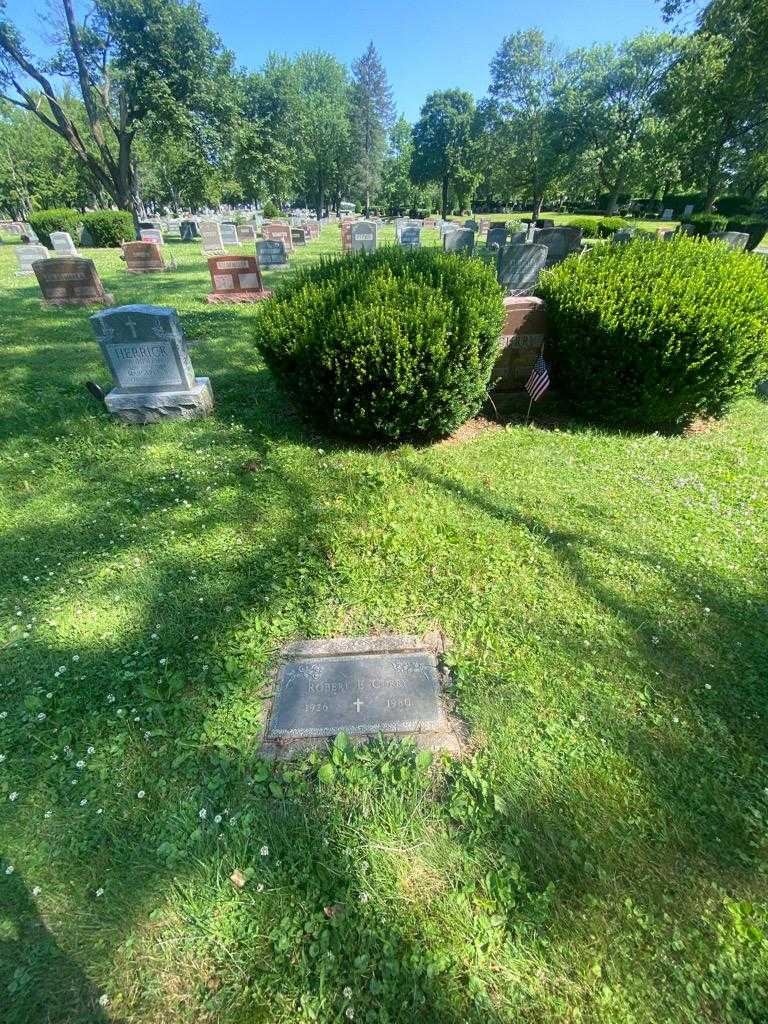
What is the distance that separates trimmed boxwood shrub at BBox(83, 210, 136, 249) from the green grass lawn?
25.9 meters

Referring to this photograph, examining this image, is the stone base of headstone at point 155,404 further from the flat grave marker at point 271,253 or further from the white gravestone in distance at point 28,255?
the white gravestone in distance at point 28,255

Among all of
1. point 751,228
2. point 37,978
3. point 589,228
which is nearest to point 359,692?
point 37,978

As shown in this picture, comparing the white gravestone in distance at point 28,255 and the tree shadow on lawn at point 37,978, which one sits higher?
the white gravestone in distance at point 28,255

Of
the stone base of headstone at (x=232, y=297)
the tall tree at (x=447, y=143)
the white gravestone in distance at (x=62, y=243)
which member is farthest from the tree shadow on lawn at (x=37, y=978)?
the tall tree at (x=447, y=143)

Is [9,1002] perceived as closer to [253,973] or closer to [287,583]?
[253,973]

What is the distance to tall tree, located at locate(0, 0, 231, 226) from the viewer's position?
71.2ft

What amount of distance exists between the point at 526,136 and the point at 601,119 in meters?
7.66

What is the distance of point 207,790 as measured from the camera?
2.02m

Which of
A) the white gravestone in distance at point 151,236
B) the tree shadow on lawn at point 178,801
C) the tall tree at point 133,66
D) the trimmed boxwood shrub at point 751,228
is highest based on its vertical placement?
the tall tree at point 133,66

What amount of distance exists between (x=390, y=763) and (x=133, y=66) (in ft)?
112

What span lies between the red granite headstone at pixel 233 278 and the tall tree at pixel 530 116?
38451 millimetres

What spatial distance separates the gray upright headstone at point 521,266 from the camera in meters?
9.55

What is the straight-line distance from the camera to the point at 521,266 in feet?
32.2

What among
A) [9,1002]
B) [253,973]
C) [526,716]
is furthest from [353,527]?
[9,1002]
